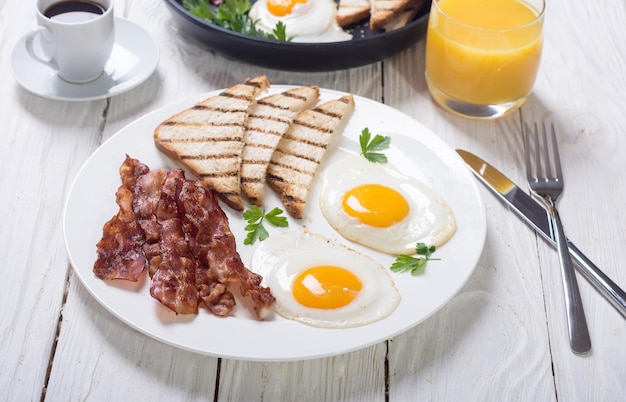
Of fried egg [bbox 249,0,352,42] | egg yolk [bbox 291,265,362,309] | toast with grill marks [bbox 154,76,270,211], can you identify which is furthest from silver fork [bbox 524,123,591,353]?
toast with grill marks [bbox 154,76,270,211]

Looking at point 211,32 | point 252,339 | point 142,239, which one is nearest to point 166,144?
point 142,239

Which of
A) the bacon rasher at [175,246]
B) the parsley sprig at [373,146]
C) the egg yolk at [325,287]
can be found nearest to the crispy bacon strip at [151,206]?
the bacon rasher at [175,246]

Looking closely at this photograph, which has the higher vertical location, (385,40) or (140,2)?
(385,40)

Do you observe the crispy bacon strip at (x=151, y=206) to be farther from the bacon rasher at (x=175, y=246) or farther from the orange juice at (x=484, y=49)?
the orange juice at (x=484, y=49)

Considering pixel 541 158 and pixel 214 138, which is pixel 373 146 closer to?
pixel 214 138

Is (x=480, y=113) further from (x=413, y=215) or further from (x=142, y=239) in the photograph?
(x=142, y=239)

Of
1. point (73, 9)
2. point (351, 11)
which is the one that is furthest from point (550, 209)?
point (73, 9)
